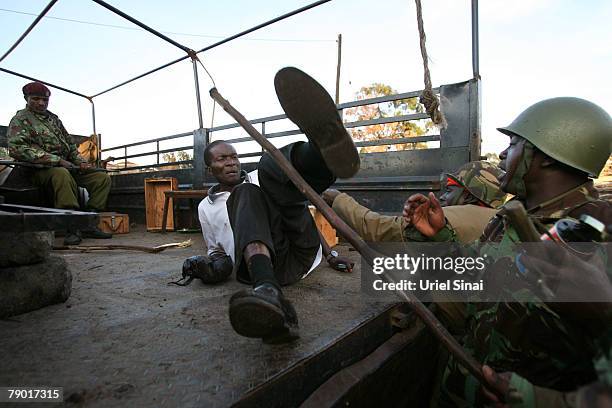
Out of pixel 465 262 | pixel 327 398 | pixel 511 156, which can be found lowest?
pixel 327 398

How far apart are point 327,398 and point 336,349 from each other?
206 mm

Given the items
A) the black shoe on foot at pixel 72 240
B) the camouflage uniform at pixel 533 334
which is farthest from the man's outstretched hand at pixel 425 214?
the black shoe on foot at pixel 72 240

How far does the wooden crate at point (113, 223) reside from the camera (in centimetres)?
478

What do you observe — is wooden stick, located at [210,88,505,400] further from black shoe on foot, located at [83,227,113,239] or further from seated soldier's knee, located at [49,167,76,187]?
black shoe on foot, located at [83,227,113,239]

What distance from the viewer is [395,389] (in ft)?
5.28

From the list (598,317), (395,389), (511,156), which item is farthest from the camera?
(395,389)

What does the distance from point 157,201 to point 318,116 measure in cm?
483

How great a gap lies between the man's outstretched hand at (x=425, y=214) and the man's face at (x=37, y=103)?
4956 millimetres

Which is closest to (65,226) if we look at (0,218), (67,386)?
(0,218)

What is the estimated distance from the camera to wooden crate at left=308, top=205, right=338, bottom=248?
11.0 feet

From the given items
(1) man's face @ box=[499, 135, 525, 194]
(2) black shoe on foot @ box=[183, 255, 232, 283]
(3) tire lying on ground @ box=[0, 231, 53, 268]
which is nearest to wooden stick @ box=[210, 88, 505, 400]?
(1) man's face @ box=[499, 135, 525, 194]

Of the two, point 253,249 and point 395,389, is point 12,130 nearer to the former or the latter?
point 253,249

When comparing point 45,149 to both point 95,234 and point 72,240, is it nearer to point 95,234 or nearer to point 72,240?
point 95,234

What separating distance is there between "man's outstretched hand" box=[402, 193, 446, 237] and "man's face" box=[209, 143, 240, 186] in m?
1.60
